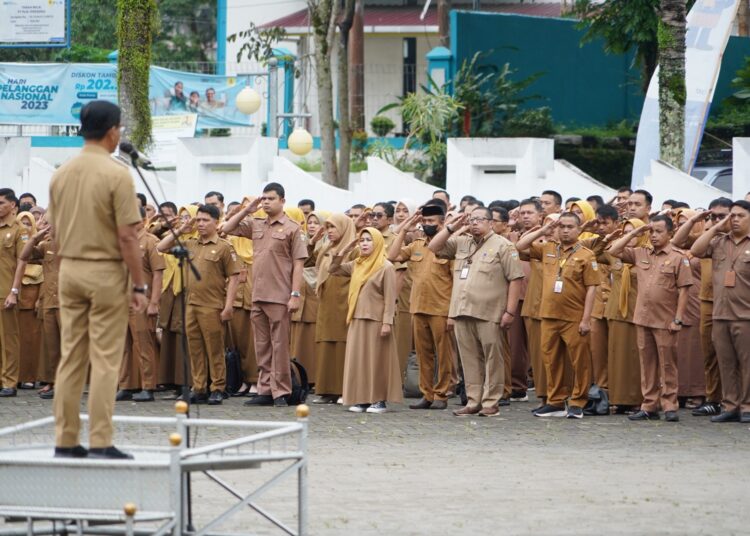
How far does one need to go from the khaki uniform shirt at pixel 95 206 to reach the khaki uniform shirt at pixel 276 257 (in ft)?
22.9

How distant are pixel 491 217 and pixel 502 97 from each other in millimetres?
13859

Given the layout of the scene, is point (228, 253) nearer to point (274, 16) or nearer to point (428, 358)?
point (428, 358)

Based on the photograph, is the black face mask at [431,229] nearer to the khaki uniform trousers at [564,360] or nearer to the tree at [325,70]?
the khaki uniform trousers at [564,360]

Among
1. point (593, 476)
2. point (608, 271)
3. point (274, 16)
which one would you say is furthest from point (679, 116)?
point (274, 16)

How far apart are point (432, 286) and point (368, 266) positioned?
74 cm

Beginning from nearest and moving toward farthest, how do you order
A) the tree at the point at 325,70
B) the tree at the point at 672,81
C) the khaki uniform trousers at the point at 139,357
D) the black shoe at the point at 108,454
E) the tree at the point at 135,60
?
the black shoe at the point at 108,454, the khaki uniform trousers at the point at 139,357, the tree at the point at 672,81, the tree at the point at 135,60, the tree at the point at 325,70

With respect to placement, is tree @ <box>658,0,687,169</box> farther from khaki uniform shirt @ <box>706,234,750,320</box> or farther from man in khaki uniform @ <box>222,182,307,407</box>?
man in khaki uniform @ <box>222,182,307,407</box>

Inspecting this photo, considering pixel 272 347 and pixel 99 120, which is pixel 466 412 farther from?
pixel 99 120

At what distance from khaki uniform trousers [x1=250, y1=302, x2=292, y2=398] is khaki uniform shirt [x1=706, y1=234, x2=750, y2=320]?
4.33 m

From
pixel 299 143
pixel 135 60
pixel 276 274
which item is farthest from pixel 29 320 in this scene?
pixel 299 143

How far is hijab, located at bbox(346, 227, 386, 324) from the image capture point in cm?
1431

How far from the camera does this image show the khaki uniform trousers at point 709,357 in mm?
14203

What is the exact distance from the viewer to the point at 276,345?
14.7m

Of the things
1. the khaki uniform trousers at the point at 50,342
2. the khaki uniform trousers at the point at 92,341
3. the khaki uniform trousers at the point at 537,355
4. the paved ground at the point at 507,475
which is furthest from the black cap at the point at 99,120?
the khaki uniform trousers at the point at 50,342
